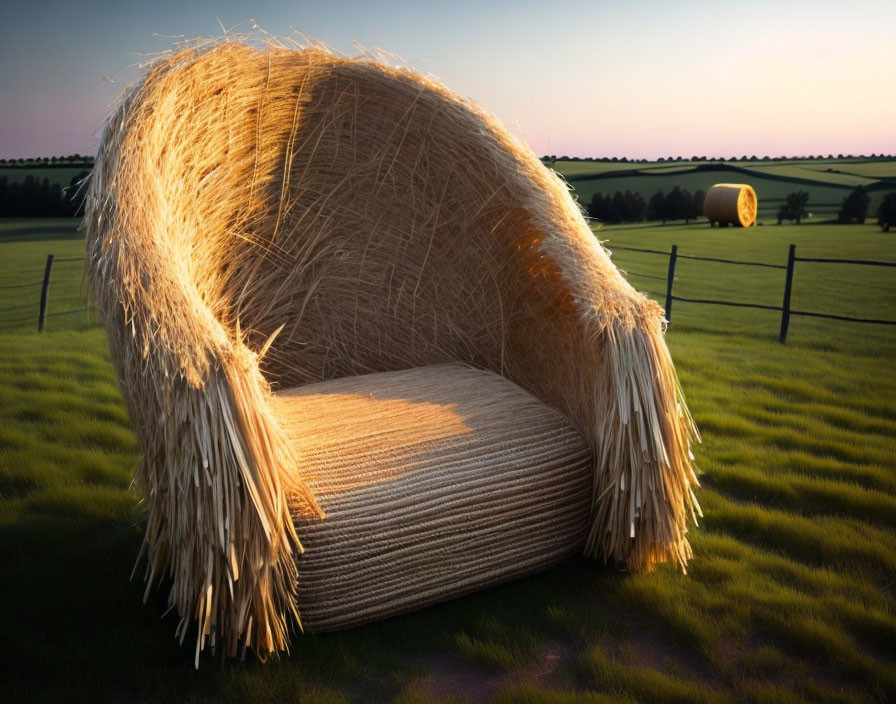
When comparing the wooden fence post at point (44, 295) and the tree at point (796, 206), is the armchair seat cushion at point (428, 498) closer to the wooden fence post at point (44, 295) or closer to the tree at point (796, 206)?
the wooden fence post at point (44, 295)

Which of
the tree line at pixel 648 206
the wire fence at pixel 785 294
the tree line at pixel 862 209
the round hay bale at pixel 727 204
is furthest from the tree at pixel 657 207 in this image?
the tree line at pixel 862 209

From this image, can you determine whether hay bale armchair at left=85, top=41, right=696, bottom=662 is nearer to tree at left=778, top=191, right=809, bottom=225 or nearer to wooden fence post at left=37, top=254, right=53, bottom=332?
wooden fence post at left=37, top=254, right=53, bottom=332

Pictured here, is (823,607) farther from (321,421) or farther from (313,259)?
(313,259)

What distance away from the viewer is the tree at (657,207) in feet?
22.4

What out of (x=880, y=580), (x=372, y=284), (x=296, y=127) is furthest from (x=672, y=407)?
(x=296, y=127)

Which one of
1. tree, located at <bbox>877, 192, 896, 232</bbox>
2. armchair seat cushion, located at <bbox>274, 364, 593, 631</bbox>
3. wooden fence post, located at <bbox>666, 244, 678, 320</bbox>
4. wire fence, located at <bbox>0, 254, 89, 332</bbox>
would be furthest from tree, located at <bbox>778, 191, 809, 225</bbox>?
wire fence, located at <bbox>0, 254, 89, 332</bbox>

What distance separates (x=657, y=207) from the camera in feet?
22.9

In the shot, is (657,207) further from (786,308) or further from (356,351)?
(356,351)

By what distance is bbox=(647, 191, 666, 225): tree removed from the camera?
682cm

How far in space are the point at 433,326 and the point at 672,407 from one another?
96 centimetres

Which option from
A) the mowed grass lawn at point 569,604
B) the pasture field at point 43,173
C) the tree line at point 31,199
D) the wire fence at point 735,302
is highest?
the pasture field at point 43,173

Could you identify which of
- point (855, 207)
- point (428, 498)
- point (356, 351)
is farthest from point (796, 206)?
point (428, 498)

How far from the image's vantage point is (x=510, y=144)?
7.14 feet

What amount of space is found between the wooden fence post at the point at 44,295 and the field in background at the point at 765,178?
10.1 ft
